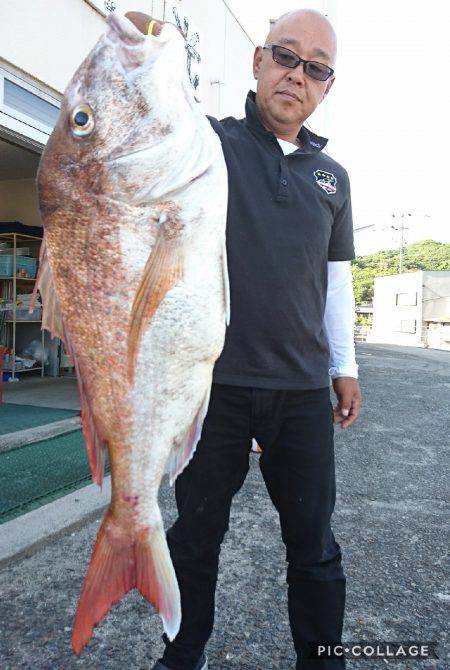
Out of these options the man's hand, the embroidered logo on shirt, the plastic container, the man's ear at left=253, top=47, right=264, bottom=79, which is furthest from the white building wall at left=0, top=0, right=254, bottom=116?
the man's hand

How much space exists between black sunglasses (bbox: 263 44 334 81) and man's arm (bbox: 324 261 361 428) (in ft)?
2.25

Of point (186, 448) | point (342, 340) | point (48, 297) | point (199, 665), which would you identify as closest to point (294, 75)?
point (342, 340)

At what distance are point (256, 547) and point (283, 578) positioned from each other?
36cm

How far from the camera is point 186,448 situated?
1455 millimetres

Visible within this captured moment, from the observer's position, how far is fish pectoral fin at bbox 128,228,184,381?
131 centimetres

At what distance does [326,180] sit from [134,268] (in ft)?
3.04

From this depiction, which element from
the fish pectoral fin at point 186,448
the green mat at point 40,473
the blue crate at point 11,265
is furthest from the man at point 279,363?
the blue crate at point 11,265

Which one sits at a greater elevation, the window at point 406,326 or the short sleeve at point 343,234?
the short sleeve at point 343,234

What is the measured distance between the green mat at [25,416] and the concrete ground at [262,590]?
7.04ft

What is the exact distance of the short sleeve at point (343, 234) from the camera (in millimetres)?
1969

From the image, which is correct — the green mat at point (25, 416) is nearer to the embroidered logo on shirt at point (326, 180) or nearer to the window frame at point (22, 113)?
the window frame at point (22, 113)

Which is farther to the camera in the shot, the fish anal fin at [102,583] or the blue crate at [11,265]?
the blue crate at [11,265]

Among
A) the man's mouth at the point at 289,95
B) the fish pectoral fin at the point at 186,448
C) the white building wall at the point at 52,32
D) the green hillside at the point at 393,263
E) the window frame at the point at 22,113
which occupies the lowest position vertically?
the fish pectoral fin at the point at 186,448

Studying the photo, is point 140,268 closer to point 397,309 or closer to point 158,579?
point 158,579
